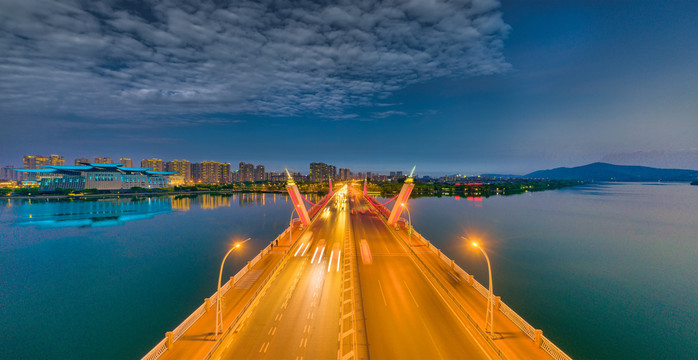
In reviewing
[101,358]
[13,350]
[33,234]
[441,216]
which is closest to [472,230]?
[441,216]

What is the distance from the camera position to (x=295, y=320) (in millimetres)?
20688

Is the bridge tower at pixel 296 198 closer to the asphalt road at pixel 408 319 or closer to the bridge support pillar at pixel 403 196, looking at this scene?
the bridge support pillar at pixel 403 196

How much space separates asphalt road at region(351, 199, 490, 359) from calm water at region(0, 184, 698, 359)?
10.4 meters

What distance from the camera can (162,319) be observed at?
26.0 m

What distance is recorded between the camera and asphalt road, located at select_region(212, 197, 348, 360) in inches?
673

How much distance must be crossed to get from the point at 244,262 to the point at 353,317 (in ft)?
93.1

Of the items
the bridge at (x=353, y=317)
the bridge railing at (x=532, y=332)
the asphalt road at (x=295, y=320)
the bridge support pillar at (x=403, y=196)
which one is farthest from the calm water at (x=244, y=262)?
the bridge support pillar at (x=403, y=196)

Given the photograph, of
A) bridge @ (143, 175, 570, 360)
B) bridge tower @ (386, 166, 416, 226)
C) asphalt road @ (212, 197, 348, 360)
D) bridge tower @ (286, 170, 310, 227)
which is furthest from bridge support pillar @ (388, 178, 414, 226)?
asphalt road @ (212, 197, 348, 360)

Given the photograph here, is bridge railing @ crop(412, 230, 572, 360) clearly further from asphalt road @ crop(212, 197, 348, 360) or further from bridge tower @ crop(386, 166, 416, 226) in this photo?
bridge tower @ crop(386, 166, 416, 226)

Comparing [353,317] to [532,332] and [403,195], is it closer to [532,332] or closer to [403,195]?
[532,332]

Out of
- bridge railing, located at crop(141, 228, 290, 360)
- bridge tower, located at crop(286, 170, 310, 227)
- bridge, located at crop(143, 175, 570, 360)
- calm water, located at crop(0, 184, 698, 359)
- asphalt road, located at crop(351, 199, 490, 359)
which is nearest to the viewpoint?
bridge railing, located at crop(141, 228, 290, 360)

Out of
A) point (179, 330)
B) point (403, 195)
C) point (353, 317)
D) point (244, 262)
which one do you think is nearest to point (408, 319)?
point (353, 317)

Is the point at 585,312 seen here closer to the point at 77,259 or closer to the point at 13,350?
the point at 13,350

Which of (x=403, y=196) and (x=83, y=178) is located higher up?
(x=83, y=178)
